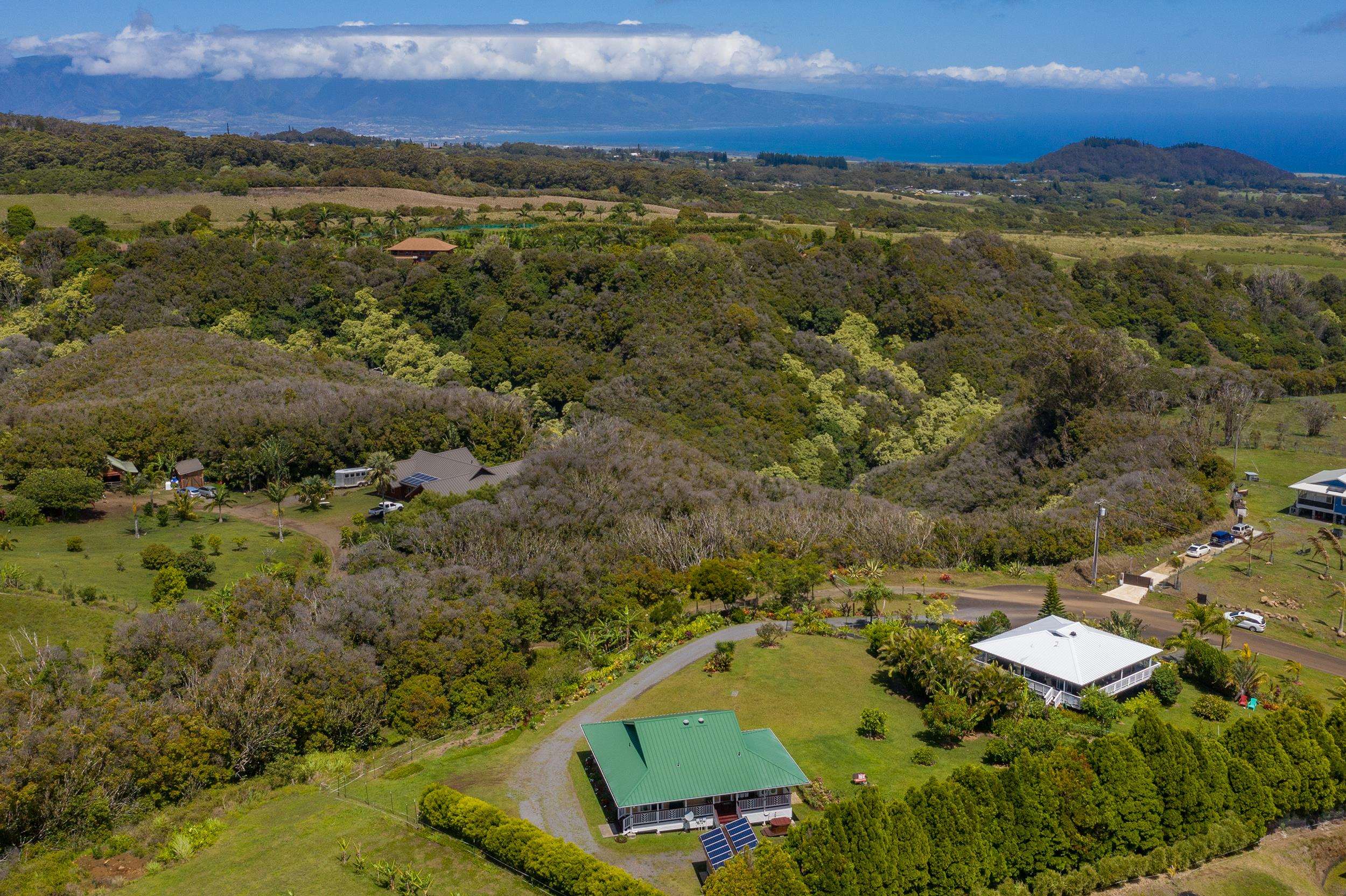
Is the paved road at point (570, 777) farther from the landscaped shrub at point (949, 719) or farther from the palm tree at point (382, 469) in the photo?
the palm tree at point (382, 469)

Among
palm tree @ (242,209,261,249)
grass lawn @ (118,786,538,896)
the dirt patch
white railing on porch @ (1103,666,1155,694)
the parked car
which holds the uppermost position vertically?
palm tree @ (242,209,261,249)

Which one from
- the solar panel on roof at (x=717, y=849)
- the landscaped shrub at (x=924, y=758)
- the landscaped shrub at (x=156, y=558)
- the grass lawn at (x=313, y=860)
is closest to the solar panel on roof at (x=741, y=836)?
the solar panel on roof at (x=717, y=849)

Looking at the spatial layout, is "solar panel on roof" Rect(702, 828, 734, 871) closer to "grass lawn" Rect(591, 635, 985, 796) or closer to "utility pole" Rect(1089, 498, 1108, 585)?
"grass lawn" Rect(591, 635, 985, 796)

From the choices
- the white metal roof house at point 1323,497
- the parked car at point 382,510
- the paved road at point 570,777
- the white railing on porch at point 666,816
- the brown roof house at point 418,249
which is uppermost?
the brown roof house at point 418,249

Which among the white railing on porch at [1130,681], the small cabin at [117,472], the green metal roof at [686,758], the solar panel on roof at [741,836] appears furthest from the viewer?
the small cabin at [117,472]

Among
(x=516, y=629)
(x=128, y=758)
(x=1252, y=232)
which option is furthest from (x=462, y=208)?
(x=1252, y=232)

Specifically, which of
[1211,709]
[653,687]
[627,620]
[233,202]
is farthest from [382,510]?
[233,202]

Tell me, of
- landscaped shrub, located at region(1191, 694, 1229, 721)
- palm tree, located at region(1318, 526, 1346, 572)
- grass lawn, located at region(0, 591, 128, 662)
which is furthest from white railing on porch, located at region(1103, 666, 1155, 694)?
grass lawn, located at region(0, 591, 128, 662)
